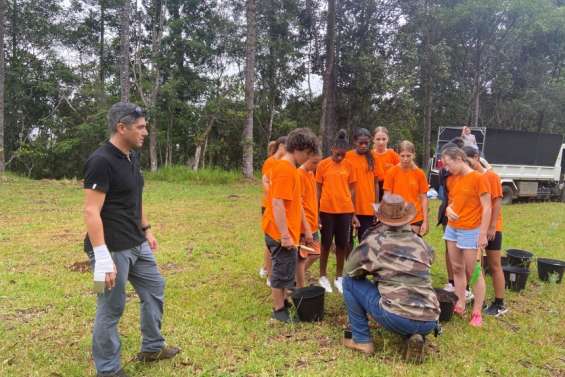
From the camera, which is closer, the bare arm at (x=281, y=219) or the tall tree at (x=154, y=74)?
the bare arm at (x=281, y=219)

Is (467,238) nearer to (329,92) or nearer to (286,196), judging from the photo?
(286,196)

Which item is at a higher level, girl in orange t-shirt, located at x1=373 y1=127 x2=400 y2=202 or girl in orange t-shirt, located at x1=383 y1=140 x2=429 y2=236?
girl in orange t-shirt, located at x1=373 y1=127 x2=400 y2=202

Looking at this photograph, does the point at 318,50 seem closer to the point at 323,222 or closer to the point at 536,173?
the point at 536,173

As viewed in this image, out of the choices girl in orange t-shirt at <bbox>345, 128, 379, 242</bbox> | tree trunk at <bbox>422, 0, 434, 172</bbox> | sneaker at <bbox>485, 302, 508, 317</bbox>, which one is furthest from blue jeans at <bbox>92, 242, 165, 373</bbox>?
tree trunk at <bbox>422, 0, 434, 172</bbox>

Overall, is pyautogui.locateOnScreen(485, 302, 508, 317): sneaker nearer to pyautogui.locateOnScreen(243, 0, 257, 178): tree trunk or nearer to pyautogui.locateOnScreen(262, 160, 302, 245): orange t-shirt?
pyautogui.locateOnScreen(262, 160, 302, 245): orange t-shirt

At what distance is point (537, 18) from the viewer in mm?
20156

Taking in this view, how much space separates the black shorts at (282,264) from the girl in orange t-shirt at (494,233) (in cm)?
179

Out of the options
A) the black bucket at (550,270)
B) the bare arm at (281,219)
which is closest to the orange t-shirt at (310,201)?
the bare arm at (281,219)

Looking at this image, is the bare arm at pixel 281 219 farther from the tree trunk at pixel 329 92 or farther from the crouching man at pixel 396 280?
the tree trunk at pixel 329 92

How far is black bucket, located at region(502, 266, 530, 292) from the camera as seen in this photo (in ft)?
15.5

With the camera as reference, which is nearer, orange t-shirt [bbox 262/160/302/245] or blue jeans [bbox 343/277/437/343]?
blue jeans [bbox 343/277/437/343]

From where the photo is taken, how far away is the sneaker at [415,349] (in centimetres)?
304

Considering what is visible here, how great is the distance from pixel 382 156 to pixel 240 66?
1659 cm

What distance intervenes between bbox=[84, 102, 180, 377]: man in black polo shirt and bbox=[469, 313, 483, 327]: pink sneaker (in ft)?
9.33
